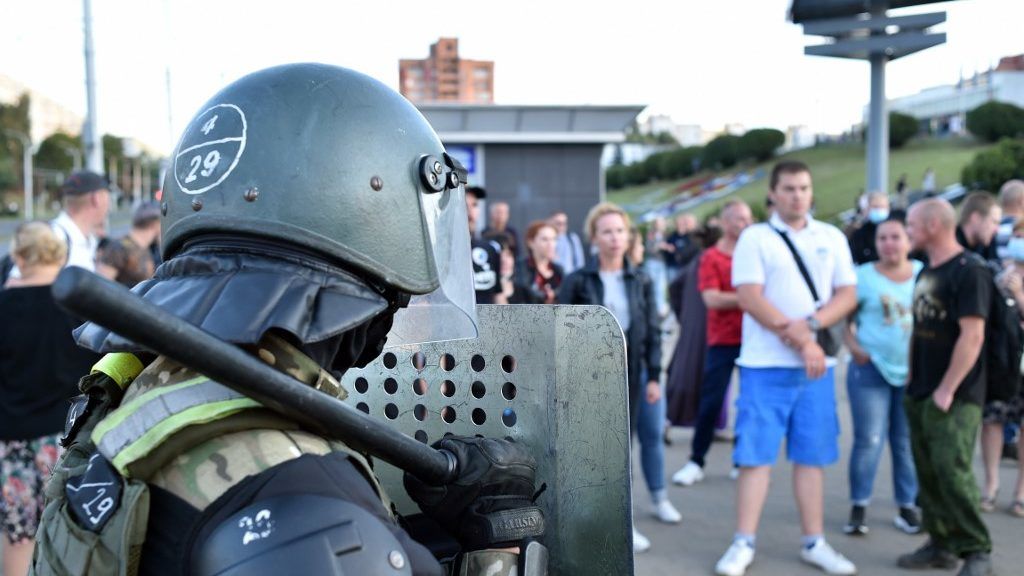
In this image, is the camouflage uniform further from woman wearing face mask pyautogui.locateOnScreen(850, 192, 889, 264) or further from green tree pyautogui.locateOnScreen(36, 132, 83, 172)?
green tree pyautogui.locateOnScreen(36, 132, 83, 172)

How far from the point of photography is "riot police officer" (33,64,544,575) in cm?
113

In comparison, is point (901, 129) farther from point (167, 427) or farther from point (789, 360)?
point (167, 427)

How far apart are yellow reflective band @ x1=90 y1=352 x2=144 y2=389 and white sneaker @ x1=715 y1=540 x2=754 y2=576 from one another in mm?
3917

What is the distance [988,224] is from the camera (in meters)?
6.65

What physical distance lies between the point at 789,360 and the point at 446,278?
11.0ft

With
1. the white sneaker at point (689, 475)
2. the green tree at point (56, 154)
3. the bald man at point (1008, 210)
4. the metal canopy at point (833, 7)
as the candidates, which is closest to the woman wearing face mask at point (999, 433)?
the bald man at point (1008, 210)

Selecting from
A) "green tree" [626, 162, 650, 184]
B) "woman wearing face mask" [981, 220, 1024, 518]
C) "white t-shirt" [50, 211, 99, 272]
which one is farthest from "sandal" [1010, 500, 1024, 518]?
"green tree" [626, 162, 650, 184]

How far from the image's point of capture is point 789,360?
472cm

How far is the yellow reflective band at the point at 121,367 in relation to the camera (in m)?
1.45

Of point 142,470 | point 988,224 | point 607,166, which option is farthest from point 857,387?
point 607,166

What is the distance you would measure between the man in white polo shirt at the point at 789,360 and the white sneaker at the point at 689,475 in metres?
1.58

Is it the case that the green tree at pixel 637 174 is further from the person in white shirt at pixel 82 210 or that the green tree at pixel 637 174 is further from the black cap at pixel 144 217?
the person in white shirt at pixel 82 210

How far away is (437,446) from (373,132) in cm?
53

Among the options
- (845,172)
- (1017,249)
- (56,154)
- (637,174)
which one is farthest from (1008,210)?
(56,154)
